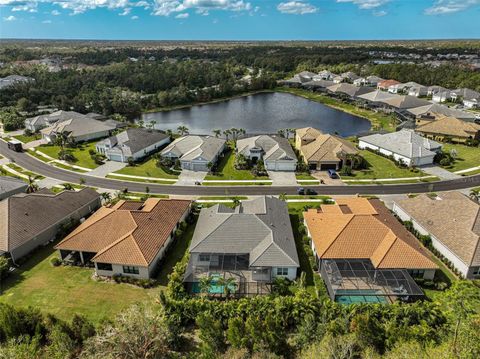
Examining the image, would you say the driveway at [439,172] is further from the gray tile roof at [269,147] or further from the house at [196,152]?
the house at [196,152]

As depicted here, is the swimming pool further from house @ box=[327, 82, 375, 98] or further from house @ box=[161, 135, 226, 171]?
house @ box=[327, 82, 375, 98]

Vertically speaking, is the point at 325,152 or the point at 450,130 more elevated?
the point at 450,130

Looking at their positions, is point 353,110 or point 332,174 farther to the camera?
point 353,110

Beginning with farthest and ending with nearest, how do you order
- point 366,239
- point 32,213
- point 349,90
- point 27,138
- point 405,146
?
point 349,90 → point 27,138 → point 405,146 → point 32,213 → point 366,239

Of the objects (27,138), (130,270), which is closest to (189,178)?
(130,270)

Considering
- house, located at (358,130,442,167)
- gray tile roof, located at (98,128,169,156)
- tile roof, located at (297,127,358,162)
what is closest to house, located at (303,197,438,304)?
tile roof, located at (297,127,358,162)

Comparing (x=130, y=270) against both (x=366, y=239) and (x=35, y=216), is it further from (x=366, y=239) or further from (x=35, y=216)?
(x=366, y=239)

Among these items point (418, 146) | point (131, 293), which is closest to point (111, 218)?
point (131, 293)
